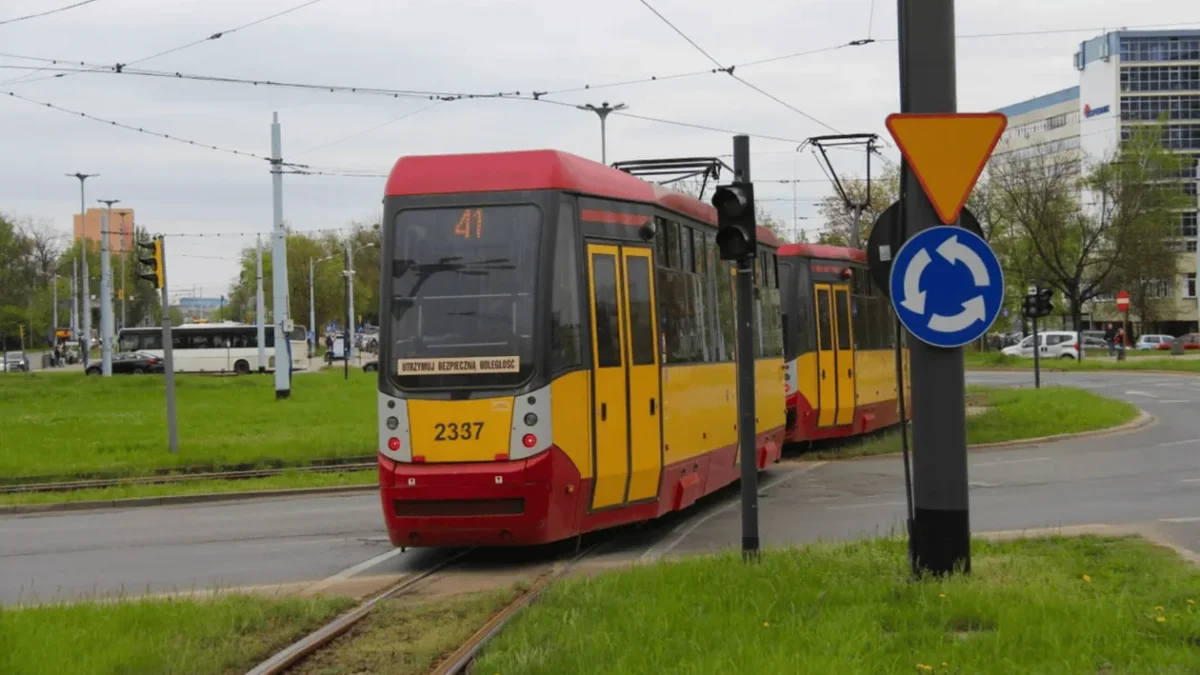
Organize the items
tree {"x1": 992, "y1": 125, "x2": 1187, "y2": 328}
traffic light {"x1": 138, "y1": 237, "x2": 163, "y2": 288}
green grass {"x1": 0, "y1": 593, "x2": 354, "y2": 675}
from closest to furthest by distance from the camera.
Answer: green grass {"x1": 0, "y1": 593, "x2": 354, "y2": 675} → traffic light {"x1": 138, "y1": 237, "x2": 163, "y2": 288} → tree {"x1": 992, "y1": 125, "x2": 1187, "y2": 328}

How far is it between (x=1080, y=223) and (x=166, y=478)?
54733 millimetres

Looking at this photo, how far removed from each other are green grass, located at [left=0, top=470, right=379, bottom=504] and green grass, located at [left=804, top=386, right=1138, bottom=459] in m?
7.72

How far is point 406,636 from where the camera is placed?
8430 millimetres

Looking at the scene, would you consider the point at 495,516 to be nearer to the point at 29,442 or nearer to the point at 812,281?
the point at 812,281

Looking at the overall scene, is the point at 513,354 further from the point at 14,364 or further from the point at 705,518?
the point at 14,364

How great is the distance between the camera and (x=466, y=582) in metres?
10.9

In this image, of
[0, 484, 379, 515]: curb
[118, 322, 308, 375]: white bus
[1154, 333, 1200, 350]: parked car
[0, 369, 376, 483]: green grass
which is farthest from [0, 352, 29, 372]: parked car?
[1154, 333, 1200, 350]: parked car

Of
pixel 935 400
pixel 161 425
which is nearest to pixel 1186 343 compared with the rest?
pixel 161 425

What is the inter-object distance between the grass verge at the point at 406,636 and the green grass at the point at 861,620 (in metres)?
0.41

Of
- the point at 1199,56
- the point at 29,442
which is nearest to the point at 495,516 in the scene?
the point at 29,442

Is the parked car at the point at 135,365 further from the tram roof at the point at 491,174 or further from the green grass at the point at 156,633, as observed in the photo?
the green grass at the point at 156,633

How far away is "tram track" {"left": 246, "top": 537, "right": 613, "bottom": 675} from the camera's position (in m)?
7.43

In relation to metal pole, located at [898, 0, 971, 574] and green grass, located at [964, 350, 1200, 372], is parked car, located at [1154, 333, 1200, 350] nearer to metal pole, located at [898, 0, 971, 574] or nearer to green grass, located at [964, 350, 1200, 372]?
green grass, located at [964, 350, 1200, 372]

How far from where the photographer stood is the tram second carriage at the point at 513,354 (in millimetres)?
11258
